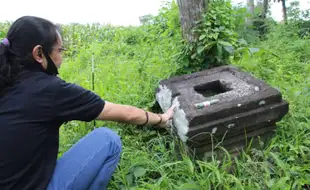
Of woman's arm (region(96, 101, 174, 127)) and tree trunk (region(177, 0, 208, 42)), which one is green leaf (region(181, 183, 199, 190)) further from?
tree trunk (region(177, 0, 208, 42))

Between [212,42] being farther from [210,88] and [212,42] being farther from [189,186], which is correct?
[189,186]

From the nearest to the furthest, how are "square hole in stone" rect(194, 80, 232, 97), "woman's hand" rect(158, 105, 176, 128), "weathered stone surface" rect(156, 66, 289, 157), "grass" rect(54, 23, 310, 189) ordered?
"grass" rect(54, 23, 310, 189) → "weathered stone surface" rect(156, 66, 289, 157) → "woman's hand" rect(158, 105, 176, 128) → "square hole in stone" rect(194, 80, 232, 97)

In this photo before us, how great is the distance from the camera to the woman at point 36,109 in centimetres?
158

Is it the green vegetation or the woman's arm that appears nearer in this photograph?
the woman's arm

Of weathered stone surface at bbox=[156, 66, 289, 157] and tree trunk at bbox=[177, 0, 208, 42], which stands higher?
tree trunk at bbox=[177, 0, 208, 42]

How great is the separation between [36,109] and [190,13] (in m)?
1.97

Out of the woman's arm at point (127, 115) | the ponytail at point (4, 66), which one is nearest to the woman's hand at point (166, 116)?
the woman's arm at point (127, 115)

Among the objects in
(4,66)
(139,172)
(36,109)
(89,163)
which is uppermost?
(4,66)

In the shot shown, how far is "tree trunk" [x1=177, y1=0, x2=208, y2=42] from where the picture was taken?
300cm

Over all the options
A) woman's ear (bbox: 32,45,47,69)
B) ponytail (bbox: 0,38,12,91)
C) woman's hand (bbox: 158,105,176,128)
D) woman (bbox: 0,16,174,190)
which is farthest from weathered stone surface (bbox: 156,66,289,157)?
ponytail (bbox: 0,38,12,91)

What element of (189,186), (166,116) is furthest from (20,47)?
(189,186)

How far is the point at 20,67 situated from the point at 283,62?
3.58 meters

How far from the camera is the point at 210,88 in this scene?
281cm

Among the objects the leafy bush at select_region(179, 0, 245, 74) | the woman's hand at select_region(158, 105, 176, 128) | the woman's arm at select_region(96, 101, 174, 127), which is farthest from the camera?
the leafy bush at select_region(179, 0, 245, 74)
